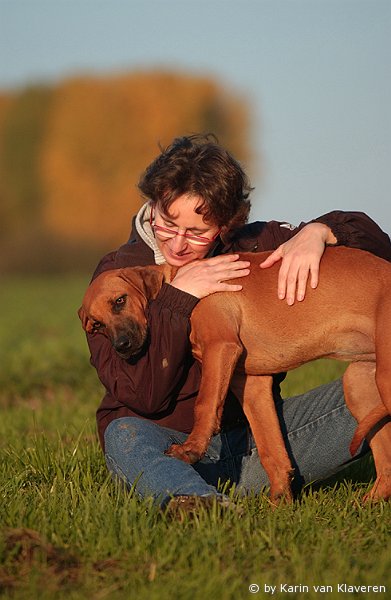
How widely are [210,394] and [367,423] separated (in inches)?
32.3

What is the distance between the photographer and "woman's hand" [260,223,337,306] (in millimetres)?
4816

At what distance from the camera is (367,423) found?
451 cm

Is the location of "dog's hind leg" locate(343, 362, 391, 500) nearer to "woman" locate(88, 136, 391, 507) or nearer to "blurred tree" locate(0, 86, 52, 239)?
"woman" locate(88, 136, 391, 507)

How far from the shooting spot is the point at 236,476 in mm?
4965

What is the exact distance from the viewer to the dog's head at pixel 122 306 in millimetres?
4668

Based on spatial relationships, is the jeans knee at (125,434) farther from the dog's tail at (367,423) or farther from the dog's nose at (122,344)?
the dog's tail at (367,423)

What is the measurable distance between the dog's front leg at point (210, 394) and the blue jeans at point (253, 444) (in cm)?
18

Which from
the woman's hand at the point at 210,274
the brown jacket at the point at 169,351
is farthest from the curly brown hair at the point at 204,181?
the brown jacket at the point at 169,351

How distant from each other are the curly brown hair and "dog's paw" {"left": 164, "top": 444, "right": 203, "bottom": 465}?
1.31m

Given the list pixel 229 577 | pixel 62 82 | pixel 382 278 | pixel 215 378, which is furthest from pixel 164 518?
pixel 62 82

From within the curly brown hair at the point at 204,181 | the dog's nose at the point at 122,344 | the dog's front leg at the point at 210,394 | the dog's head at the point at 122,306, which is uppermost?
the curly brown hair at the point at 204,181

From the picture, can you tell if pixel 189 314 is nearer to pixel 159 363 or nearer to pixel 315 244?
pixel 159 363

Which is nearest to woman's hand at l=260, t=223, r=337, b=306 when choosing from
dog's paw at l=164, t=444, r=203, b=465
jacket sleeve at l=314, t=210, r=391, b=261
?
jacket sleeve at l=314, t=210, r=391, b=261

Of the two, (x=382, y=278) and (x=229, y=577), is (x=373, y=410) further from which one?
(x=229, y=577)
